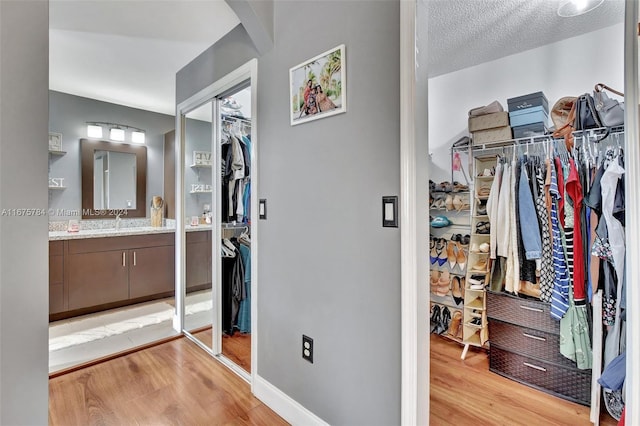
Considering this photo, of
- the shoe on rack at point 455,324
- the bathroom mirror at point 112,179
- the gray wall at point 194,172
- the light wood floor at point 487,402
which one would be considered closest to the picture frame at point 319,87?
the gray wall at point 194,172

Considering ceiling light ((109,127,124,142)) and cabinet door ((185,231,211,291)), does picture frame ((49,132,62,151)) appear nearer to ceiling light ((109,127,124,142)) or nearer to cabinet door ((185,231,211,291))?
ceiling light ((109,127,124,142))

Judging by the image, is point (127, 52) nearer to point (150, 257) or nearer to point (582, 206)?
point (150, 257)

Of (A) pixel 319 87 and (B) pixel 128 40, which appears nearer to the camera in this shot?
(A) pixel 319 87

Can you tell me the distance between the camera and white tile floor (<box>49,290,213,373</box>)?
252 centimetres

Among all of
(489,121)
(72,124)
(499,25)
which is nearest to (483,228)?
(489,121)

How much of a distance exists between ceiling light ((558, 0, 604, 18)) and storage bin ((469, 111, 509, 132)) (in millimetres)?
686

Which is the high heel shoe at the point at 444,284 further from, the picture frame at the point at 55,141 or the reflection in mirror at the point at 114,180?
the picture frame at the point at 55,141

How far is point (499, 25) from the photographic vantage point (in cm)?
223

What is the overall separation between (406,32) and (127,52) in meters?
2.55

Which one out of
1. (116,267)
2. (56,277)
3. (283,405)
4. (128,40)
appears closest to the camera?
(283,405)

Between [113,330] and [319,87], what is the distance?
9.94ft

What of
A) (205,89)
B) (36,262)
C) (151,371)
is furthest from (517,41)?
(151,371)

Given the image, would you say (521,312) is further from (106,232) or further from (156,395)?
(106,232)

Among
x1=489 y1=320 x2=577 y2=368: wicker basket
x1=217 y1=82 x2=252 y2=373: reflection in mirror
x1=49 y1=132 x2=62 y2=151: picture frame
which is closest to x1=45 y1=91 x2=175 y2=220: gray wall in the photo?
x1=49 y1=132 x2=62 y2=151: picture frame
